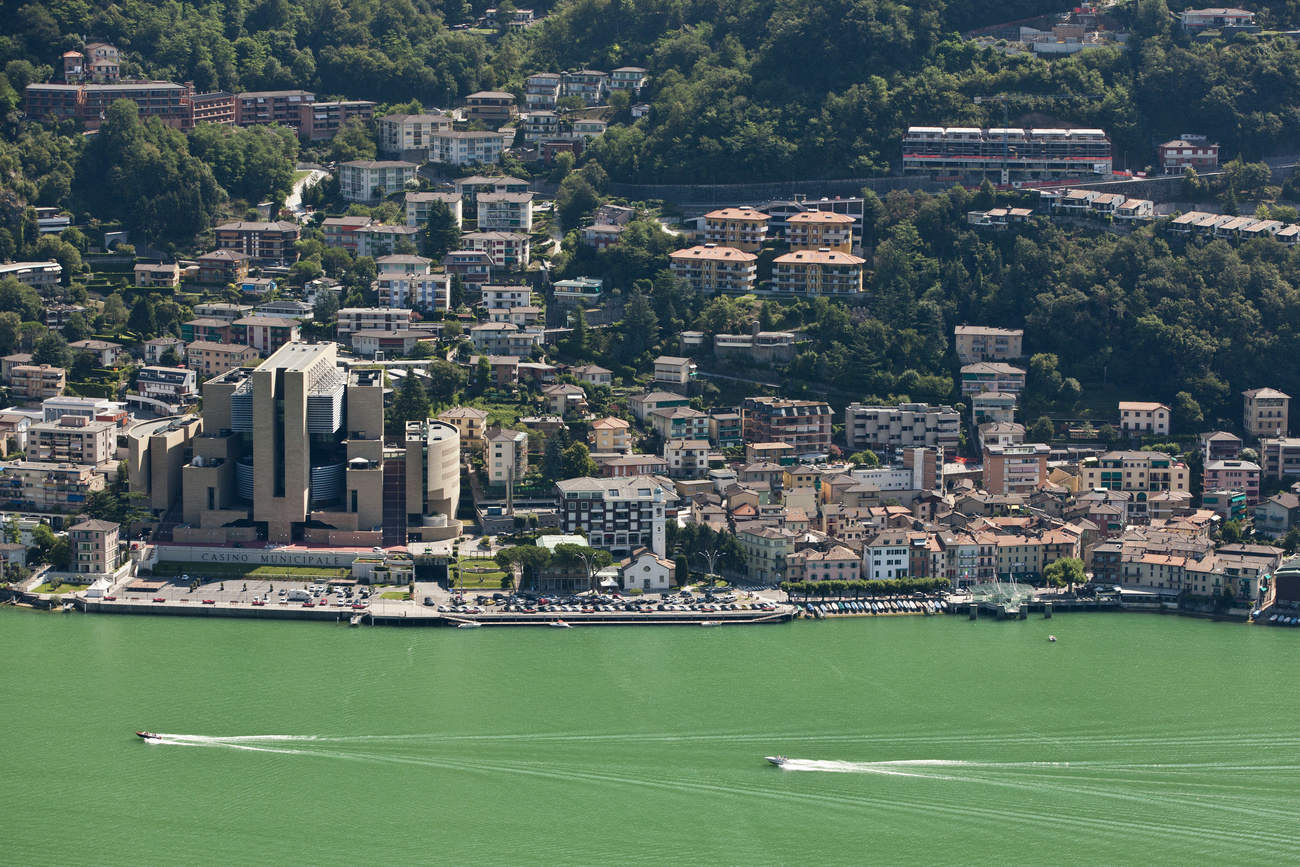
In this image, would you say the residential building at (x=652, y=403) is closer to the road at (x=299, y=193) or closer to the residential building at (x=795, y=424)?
the residential building at (x=795, y=424)

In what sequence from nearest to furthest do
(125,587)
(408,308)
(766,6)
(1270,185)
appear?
(125,587)
(408,308)
(1270,185)
(766,6)

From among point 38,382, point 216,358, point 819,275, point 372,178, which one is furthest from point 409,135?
point 38,382

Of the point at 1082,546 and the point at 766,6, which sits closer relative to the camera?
the point at 1082,546

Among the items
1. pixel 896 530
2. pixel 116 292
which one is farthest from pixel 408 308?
pixel 896 530

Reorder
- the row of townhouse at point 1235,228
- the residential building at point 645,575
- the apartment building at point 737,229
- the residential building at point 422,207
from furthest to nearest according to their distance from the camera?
the residential building at point 422,207 < the apartment building at point 737,229 < the row of townhouse at point 1235,228 < the residential building at point 645,575

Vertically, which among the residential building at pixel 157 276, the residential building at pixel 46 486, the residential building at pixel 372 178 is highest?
the residential building at pixel 372 178

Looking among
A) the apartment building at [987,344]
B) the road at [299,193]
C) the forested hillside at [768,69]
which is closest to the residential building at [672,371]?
the apartment building at [987,344]

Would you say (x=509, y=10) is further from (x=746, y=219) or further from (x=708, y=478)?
(x=708, y=478)
